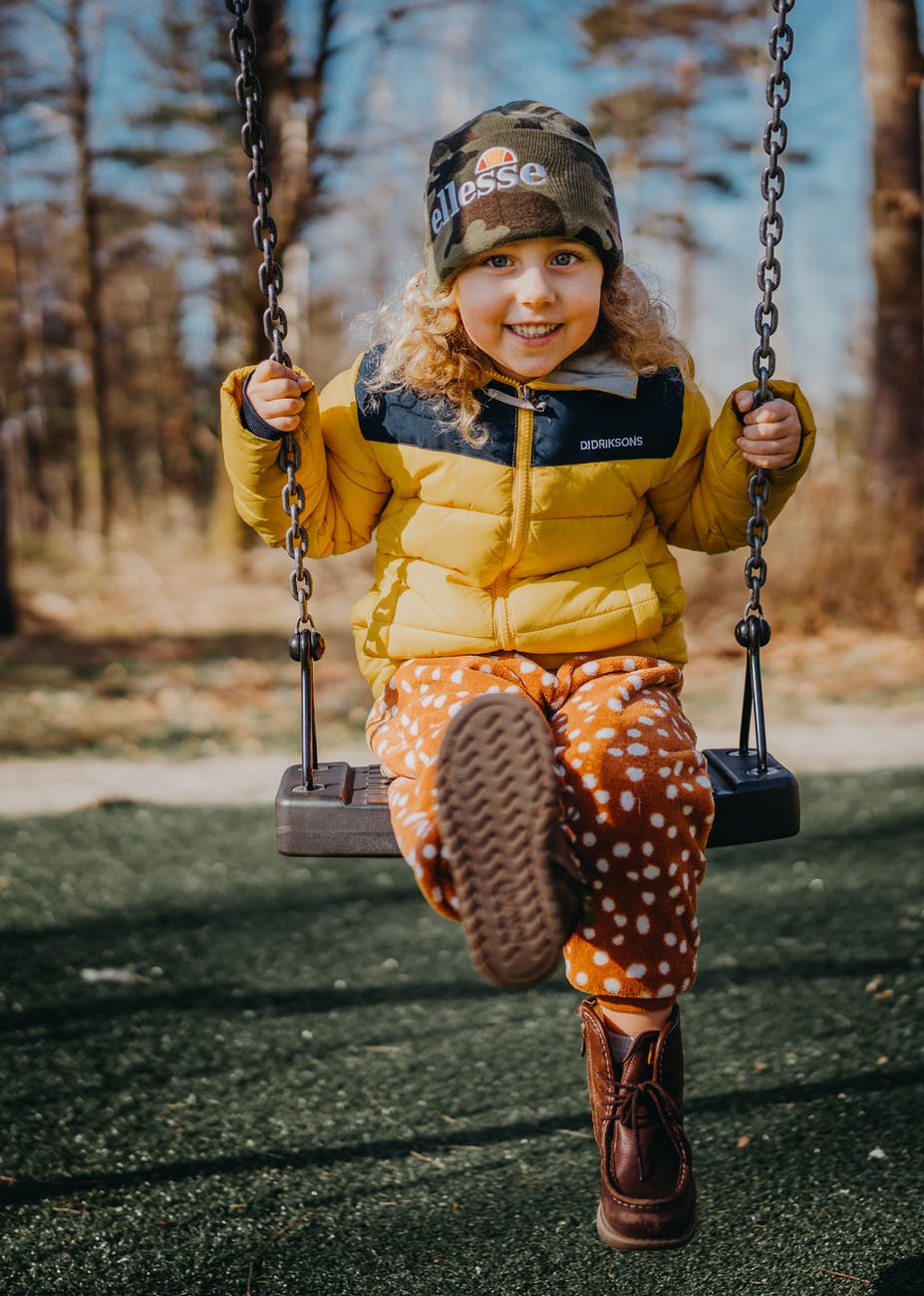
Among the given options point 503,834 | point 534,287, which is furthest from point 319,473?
point 503,834

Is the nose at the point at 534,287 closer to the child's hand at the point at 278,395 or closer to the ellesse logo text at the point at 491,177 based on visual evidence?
the ellesse logo text at the point at 491,177

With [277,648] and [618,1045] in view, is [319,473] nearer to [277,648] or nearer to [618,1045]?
[618,1045]

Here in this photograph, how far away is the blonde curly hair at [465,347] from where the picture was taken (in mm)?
2307

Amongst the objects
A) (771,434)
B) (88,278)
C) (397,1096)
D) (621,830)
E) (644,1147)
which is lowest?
(397,1096)

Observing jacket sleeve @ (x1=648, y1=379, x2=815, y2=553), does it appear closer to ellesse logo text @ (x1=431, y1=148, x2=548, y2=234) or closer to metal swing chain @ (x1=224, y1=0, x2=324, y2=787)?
ellesse logo text @ (x1=431, y1=148, x2=548, y2=234)

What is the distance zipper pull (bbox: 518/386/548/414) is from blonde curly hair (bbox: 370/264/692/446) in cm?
8

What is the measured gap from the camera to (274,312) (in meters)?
2.15

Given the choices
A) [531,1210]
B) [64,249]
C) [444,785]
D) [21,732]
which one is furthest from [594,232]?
[64,249]

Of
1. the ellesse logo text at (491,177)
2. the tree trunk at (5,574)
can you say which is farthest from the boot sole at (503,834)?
the tree trunk at (5,574)

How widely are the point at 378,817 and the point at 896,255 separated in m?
8.54

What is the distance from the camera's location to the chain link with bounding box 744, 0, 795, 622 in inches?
84.6

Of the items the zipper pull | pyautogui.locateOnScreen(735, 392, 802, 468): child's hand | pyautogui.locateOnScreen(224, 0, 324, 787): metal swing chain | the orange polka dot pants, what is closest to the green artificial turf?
the orange polka dot pants

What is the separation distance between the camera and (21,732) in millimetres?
6715

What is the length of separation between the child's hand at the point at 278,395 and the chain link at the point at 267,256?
28 millimetres
